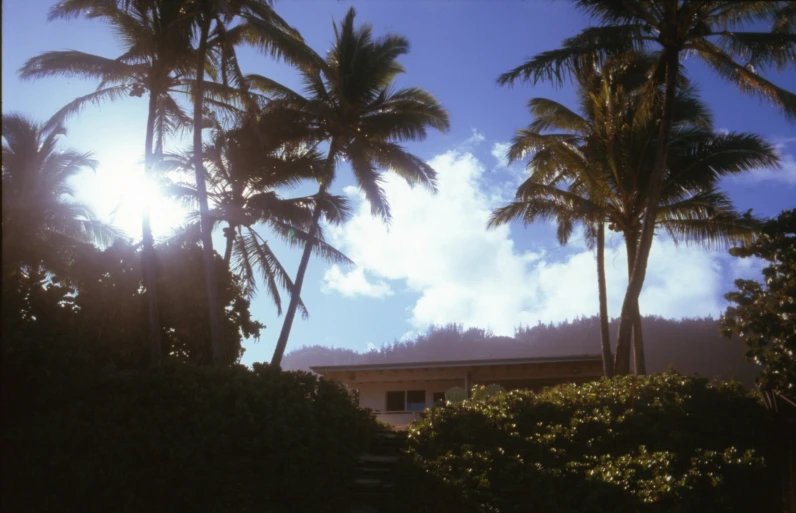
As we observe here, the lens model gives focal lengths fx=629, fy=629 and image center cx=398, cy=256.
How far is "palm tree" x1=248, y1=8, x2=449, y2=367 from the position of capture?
17.8 m

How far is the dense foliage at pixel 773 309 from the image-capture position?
37.9ft

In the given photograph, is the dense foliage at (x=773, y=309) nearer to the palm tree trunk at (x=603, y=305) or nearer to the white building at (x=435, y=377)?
the palm tree trunk at (x=603, y=305)

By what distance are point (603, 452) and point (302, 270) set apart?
9639mm

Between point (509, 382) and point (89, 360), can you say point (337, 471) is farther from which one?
point (509, 382)

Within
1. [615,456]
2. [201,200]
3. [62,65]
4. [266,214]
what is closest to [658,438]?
[615,456]

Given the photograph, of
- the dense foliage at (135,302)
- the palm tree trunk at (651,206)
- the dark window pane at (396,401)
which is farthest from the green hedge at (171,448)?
the dark window pane at (396,401)

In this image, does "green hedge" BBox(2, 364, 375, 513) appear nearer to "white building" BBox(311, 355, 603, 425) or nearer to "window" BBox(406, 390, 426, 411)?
"white building" BBox(311, 355, 603, 425)

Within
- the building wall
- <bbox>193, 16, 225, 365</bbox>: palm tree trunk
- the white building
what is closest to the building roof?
the white building

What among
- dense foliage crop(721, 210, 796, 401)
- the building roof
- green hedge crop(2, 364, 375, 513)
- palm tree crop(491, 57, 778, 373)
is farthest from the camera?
the building roof

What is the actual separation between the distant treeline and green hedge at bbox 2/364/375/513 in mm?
18993

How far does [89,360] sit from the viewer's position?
8.67m

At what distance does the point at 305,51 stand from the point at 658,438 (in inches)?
418

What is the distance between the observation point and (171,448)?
8539 mm

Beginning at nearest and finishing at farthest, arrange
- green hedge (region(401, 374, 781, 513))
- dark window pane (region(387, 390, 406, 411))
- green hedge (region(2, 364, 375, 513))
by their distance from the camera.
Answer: green hedge (region(2, 364, 375, 513)) < green hedge (region(401, 374, 781, 513)) < dark window pane (region(387, 390, 406, 411))
